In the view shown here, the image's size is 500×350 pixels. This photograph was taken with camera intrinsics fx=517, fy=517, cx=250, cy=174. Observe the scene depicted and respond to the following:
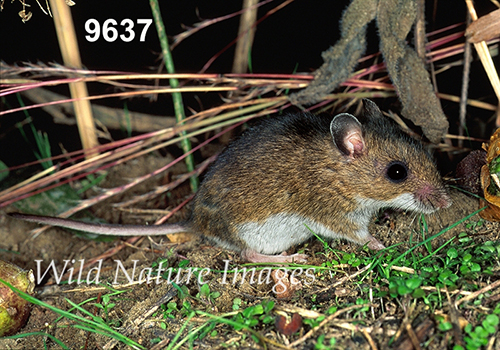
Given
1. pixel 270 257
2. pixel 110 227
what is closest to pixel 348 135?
pixel 270 257

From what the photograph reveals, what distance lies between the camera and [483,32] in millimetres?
3451

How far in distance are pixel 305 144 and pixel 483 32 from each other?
1404 mm

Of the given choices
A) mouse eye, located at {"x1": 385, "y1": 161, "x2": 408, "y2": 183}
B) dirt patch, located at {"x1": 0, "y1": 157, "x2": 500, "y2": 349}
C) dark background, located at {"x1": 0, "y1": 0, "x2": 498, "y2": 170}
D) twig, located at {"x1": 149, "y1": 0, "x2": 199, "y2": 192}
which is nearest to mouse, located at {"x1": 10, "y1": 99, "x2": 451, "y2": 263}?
mouse eye, located at {"x1": 385, "y1": 161, "x2": 408, "y2": 183}

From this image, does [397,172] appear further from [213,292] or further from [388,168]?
[213,292]

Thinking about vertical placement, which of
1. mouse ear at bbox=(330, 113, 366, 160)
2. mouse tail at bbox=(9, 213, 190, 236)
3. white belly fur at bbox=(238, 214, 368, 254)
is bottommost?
white belly fur at bbox=(238, 214, 368, 254)

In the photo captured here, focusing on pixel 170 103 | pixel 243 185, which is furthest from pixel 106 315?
pixel 170 103

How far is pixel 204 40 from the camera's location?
4711 mm

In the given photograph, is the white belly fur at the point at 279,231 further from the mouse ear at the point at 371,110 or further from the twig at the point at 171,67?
the twig at the point at 171,67

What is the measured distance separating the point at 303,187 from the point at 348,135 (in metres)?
0.49

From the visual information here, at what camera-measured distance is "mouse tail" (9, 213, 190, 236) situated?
132 inches

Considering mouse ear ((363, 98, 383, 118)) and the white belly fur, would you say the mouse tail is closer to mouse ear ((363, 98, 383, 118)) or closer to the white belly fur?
the white belly fur

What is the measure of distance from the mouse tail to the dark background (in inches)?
65.3

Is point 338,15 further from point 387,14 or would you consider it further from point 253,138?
point 253,138

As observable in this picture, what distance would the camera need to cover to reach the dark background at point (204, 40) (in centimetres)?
448
